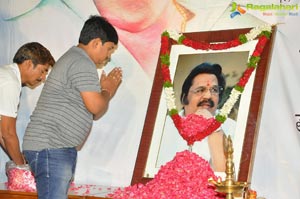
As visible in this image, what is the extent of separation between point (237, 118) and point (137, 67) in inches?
36.5

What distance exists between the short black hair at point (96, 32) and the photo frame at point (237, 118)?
62cm

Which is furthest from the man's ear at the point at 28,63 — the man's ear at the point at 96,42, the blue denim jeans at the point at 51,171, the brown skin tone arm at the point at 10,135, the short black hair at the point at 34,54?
the blue denim jeans at the point at 51,171

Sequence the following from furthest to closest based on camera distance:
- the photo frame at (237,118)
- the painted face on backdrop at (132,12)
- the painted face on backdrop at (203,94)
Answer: the painted face on backdrop at (132,12), the painted face on backdrop at (203,94), the photo frame at (237,118)

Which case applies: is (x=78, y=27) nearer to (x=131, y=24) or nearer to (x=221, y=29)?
(x=131, y=24)

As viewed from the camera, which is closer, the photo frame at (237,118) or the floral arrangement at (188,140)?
the floral arrangement at (188,140)

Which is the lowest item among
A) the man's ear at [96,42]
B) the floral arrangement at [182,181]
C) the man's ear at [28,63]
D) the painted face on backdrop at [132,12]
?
the floral arrangement at [182,181]

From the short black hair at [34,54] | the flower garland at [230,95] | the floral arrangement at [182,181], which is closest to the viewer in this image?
the floral arrangement at [182,181]

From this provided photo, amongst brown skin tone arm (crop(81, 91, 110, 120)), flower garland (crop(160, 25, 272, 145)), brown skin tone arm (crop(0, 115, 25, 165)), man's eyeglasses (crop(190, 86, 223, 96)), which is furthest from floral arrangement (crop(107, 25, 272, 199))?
brown skin tone arm (crop(0, 115, 25, 165))

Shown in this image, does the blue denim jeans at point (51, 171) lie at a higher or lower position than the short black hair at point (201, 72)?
lower

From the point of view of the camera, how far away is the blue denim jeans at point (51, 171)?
260 cm

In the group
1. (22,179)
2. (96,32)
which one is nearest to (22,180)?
(22,179)

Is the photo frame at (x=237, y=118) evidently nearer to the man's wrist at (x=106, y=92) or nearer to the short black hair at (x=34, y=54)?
the man's wrist at (x=106, y=92)

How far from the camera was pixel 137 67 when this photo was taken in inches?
143

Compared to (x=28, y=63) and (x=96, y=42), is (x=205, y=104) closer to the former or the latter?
(x=96, y=42)
